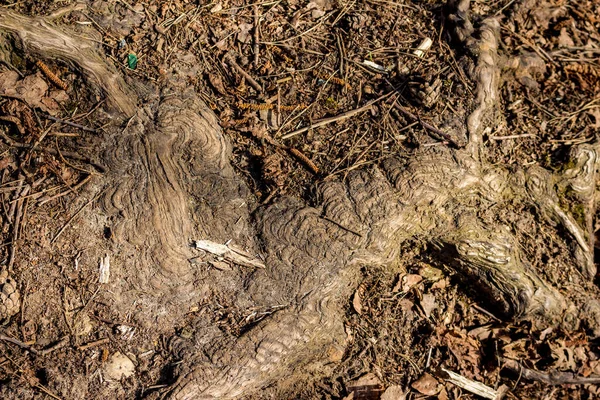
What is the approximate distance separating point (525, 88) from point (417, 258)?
1.82m

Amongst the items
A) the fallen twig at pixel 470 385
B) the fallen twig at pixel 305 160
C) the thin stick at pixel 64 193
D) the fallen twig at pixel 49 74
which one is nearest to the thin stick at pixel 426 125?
the fallen twig at pixel 305 160

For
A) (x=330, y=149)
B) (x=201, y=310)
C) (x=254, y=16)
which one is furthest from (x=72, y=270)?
(x=254, y=16)

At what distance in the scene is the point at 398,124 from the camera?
12.1ft

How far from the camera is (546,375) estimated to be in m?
3.73

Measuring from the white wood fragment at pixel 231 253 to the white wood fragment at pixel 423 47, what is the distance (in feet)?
6.98

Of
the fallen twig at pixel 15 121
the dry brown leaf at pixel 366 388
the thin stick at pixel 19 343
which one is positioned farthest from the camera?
the dry brown leaf at pixel 366 388

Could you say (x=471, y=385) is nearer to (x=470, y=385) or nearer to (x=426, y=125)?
(x=470, y=385)

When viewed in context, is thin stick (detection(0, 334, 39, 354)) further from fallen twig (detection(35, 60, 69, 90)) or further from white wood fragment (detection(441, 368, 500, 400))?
white wood fragment (detection(441, 368, 500, 400))

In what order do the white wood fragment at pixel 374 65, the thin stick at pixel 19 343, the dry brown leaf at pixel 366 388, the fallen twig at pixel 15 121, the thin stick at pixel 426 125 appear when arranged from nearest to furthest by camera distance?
the thin stick at pixel 19 343, the fallen twig at pixel 15 121, the dry brown leaf at pixel 366 388, the thin stick at pixel 426 125, the white wood fragment at pixel 374 65

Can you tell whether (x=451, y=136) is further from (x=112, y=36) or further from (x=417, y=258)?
(x=112, y=36)

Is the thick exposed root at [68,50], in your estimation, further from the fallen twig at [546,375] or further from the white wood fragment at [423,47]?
the fallen twig at [546,375]

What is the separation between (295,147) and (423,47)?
54.2 inches

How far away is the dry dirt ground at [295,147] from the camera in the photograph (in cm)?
319

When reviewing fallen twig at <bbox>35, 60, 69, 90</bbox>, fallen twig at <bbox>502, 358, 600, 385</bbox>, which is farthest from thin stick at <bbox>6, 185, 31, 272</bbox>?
fallen twig at <bbox>502, 358, 600, 385</bbox>
